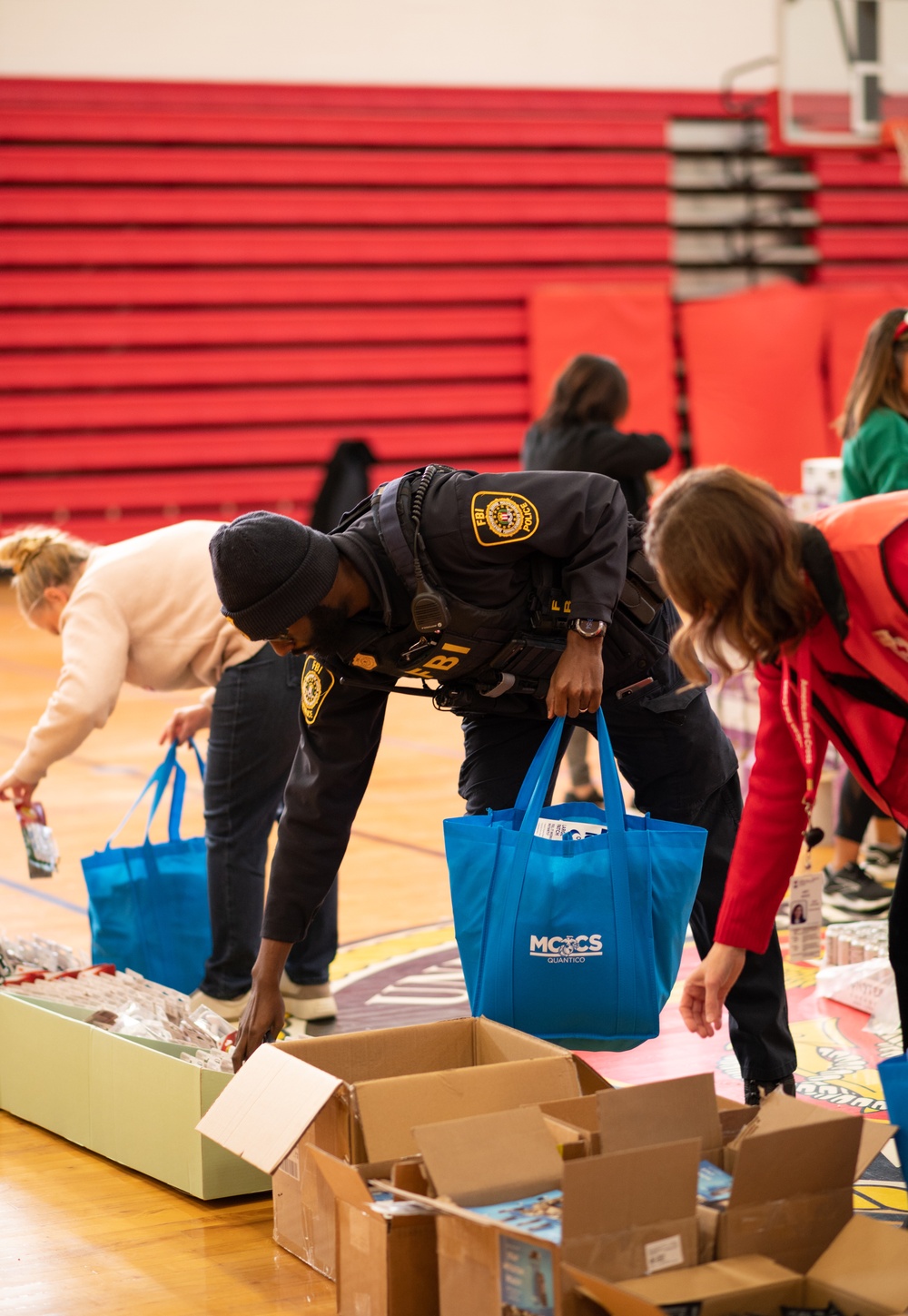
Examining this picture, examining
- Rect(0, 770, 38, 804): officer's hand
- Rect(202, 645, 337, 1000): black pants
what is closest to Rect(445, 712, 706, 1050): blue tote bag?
Rect(202, 645, 337, 1000): black pants

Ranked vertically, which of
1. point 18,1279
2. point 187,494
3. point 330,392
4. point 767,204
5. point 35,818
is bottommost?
point 18,1279

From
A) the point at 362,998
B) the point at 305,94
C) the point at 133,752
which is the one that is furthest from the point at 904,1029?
the point at 305,94

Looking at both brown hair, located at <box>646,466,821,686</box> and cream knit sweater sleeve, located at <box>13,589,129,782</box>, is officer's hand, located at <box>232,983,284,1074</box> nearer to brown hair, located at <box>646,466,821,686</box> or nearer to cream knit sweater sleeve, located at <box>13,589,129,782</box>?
cream knit sweater sleeve, located at <box>13,589,129,782</box>

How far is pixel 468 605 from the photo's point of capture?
2.23 m

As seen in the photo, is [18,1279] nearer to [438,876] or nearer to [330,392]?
[438,876]

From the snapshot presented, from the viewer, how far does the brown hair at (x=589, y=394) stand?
4.50 m

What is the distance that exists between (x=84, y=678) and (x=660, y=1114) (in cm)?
158

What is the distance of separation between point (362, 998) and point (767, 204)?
32.5 feet

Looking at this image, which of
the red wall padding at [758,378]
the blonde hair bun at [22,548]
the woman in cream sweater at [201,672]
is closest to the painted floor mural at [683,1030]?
the woman in cream sweater at [201,672]

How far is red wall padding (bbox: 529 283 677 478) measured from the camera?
11.5 meters

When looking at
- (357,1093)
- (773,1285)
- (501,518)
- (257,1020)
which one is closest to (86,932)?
(257,1020)

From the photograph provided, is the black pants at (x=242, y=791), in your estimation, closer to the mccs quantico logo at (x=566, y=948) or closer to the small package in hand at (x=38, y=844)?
the small package in hand at (x=38, y=844)

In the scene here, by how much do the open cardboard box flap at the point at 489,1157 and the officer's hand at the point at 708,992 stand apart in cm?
25

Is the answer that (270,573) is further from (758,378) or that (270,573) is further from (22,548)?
(758,378)
